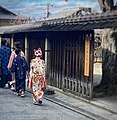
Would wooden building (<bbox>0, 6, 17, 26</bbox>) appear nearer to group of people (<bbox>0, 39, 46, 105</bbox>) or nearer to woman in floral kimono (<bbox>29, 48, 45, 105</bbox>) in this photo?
group of people (<bbox>0, 39, 46, 105</bbox>)

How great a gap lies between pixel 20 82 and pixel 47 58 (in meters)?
3.57

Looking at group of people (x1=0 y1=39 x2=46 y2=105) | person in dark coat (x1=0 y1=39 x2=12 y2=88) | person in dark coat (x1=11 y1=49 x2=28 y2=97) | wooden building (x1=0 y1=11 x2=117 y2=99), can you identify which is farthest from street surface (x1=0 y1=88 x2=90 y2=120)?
person in dark coat (x1=0 y1=39 x2=12 y2=88)

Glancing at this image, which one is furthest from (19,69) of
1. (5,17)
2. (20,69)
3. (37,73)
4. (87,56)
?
→ (5,17)

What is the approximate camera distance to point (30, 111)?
10.1 m

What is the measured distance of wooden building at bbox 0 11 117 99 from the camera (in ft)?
39.8

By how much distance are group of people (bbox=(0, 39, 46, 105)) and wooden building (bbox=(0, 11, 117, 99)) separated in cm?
165

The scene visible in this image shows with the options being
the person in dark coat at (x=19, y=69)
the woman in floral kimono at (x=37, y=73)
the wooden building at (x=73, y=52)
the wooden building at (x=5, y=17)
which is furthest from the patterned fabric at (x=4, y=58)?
the wooden building at (x=5, y=17)

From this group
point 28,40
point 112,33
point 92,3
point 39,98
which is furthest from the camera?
point 92,3

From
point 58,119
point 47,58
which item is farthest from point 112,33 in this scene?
point 58,119

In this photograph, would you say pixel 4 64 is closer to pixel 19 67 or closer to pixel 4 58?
pixel 4 58

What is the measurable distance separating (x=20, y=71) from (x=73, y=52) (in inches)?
88.2

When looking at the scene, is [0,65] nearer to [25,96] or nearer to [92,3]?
[25,96]

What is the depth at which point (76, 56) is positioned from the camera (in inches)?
536

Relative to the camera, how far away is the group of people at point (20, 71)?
11.5m
